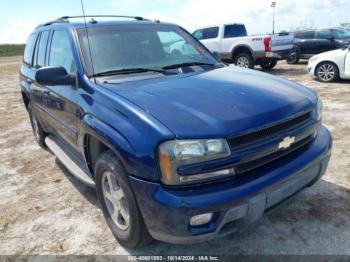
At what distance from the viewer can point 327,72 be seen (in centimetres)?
996

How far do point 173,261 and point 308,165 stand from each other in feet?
4.38

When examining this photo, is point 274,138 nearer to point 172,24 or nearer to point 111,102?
point 111,102

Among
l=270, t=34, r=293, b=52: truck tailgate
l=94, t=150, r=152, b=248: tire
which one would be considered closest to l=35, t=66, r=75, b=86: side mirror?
l=94, t=150, r=152, b=248: tire

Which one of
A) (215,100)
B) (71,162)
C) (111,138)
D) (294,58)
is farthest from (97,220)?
(294,58)

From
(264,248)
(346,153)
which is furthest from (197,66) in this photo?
(346,153)

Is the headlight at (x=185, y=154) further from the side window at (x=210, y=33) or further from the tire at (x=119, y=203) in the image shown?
the side window at (x=210, y=33)

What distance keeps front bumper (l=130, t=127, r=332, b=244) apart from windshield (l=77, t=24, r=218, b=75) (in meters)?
1.41

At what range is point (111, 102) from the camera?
2.70 metres

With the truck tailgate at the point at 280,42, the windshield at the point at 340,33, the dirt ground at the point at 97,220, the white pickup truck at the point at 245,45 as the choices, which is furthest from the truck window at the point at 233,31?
the dirt ground at the point at 97,220

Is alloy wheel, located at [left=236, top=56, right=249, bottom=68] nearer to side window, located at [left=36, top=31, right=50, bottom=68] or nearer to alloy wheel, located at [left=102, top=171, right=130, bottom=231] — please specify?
side window, located at [left=36, top=31, right=50, bottom=68]

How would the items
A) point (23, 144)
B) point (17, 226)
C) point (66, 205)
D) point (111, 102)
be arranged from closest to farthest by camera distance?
point (111, 102), point (17, 226), point (66, 205), point (23, 144)

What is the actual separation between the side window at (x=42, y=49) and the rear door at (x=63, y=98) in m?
0.29

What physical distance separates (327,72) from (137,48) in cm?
802

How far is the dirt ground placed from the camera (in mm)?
2910
